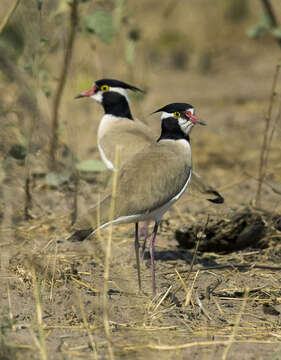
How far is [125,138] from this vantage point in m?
5.08

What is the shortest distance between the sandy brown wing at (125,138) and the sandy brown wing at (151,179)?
0.87m

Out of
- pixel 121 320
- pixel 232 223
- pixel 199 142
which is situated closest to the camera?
pixel 121 320

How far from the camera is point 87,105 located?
26.3ft

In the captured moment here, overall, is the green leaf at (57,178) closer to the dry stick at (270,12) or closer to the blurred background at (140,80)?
the blurred background at (140,80)

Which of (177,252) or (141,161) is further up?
(141,161)

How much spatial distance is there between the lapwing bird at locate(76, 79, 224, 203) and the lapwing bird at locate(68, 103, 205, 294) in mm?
792

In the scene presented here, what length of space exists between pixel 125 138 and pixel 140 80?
3.24 meters

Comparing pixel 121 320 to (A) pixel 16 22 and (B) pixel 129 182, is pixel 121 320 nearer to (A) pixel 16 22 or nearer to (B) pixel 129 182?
(B) pixel 129 182

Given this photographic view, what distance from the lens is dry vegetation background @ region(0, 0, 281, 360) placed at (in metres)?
3.00

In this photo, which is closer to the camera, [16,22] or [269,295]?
[269,295]

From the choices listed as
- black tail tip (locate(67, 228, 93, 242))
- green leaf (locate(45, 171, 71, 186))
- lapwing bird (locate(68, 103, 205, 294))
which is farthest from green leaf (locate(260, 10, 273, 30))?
black tail tip (locate(67, 228, 93, 242))

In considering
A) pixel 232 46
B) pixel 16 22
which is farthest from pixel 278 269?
pixel 232 46

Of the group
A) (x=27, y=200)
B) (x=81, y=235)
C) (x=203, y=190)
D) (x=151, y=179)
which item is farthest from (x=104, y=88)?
(x=81, y=235)

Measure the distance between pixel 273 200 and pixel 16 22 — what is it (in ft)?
8.03
